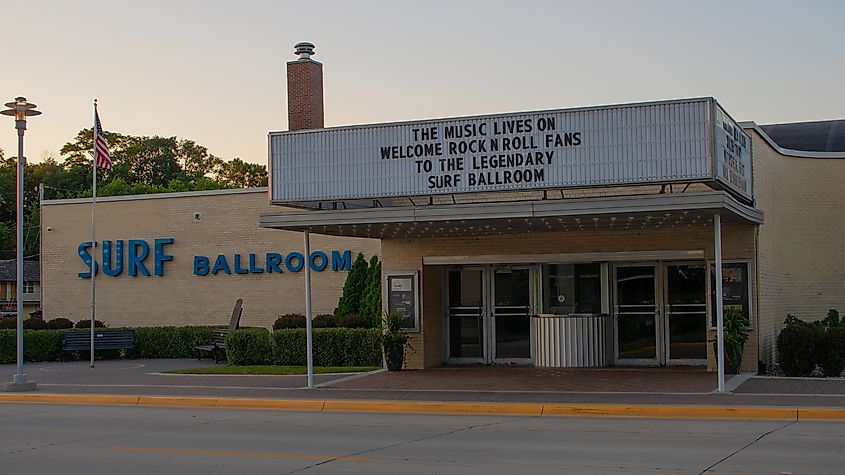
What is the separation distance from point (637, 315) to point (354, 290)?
10.7m

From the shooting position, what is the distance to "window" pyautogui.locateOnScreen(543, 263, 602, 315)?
23.4 m

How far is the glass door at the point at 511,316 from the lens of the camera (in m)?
24.2

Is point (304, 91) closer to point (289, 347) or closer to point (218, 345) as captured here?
point (289, 347)

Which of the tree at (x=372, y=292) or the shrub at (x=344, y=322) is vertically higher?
the tree at (x=372, y=292)

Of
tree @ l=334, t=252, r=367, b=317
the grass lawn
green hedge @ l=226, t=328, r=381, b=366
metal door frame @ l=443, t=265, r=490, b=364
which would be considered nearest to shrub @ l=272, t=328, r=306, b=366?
green hedge @ l=226, t=328, r=381, b=366

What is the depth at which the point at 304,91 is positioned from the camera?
25.1m

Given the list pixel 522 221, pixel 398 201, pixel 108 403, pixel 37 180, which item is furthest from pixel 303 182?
pixel 37 180

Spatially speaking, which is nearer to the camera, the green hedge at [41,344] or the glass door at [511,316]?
the glass door at [511,316]

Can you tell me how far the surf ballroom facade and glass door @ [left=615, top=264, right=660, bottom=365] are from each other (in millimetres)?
31

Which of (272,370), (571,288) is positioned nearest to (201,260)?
(272,370)

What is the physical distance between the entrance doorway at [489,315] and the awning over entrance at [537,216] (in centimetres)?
239

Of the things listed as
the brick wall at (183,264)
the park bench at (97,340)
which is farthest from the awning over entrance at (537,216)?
the park bench at (97,340)

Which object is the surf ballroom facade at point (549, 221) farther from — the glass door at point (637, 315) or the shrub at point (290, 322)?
the shrub at point (290, 322)

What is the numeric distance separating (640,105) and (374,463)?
Result: 8825 mm
